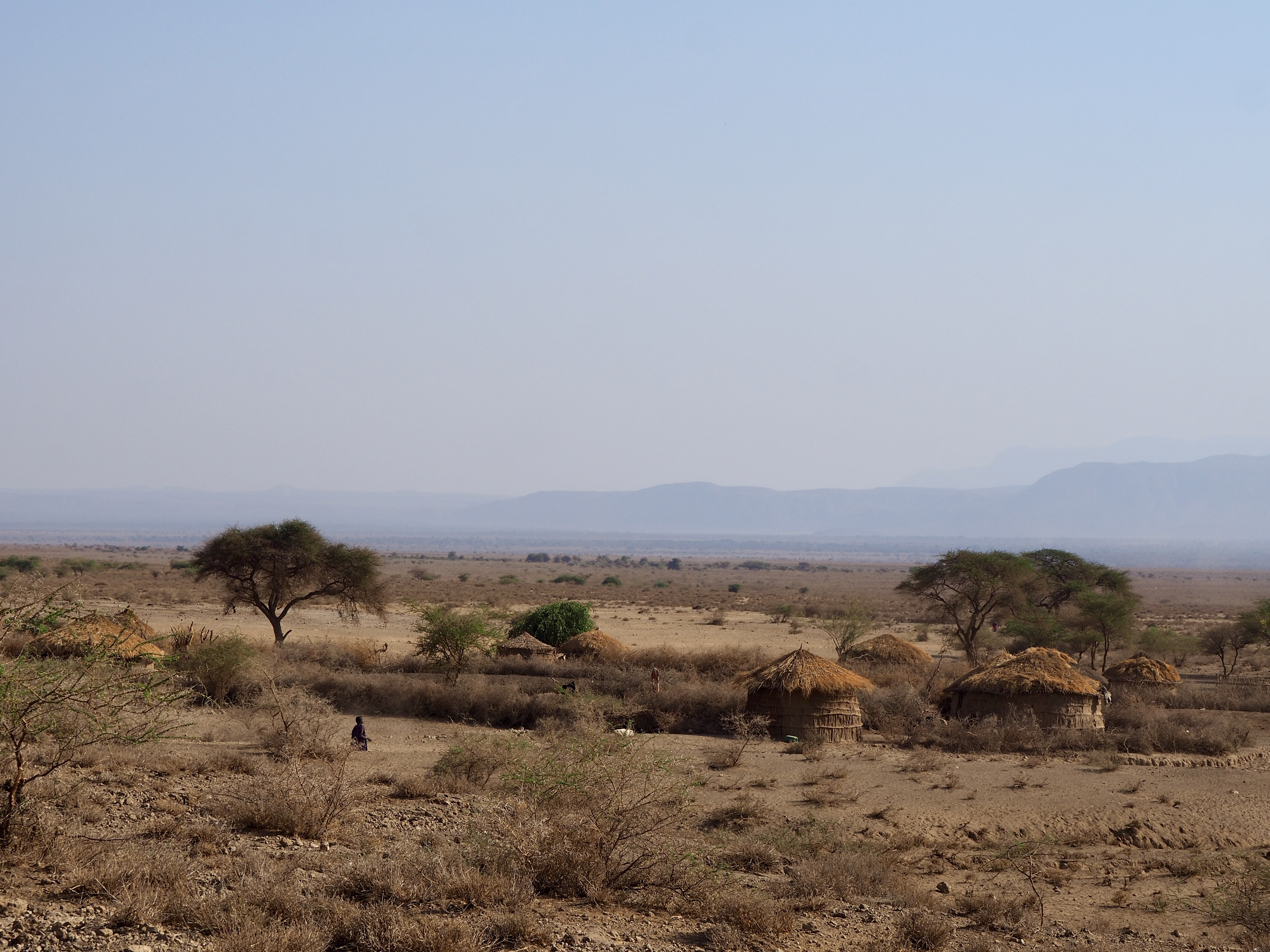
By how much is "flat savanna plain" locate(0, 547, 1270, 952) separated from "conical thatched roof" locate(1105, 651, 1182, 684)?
88.0 inches

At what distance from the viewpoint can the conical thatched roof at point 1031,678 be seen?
22891 millimetres

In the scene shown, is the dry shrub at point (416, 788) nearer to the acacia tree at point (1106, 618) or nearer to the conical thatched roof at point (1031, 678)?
the conical thatched roof at point (1031, 678)

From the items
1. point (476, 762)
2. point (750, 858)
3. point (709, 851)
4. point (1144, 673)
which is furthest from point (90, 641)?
point (1144, 673)

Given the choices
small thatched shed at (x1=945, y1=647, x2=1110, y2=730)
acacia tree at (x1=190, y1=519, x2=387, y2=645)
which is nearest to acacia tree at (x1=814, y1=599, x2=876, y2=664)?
small thatched shed at (x1=945, y1=647, x2=1110, y2=730)

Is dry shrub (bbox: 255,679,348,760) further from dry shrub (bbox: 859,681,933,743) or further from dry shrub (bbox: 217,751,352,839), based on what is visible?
dry shrub (bbox: 859,681,933,743)

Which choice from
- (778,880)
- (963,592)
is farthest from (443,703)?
(963,592)

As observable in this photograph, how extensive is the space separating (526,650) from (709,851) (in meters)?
19.7

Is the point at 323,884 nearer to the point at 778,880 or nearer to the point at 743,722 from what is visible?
the point at 778,880

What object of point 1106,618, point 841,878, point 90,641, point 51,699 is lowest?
point 841,878

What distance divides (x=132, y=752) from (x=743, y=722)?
11.6m

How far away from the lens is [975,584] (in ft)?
125

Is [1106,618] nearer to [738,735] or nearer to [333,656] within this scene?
[738,735]

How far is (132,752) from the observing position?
50.4 feet

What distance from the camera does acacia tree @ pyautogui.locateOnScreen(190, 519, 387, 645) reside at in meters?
33.1
